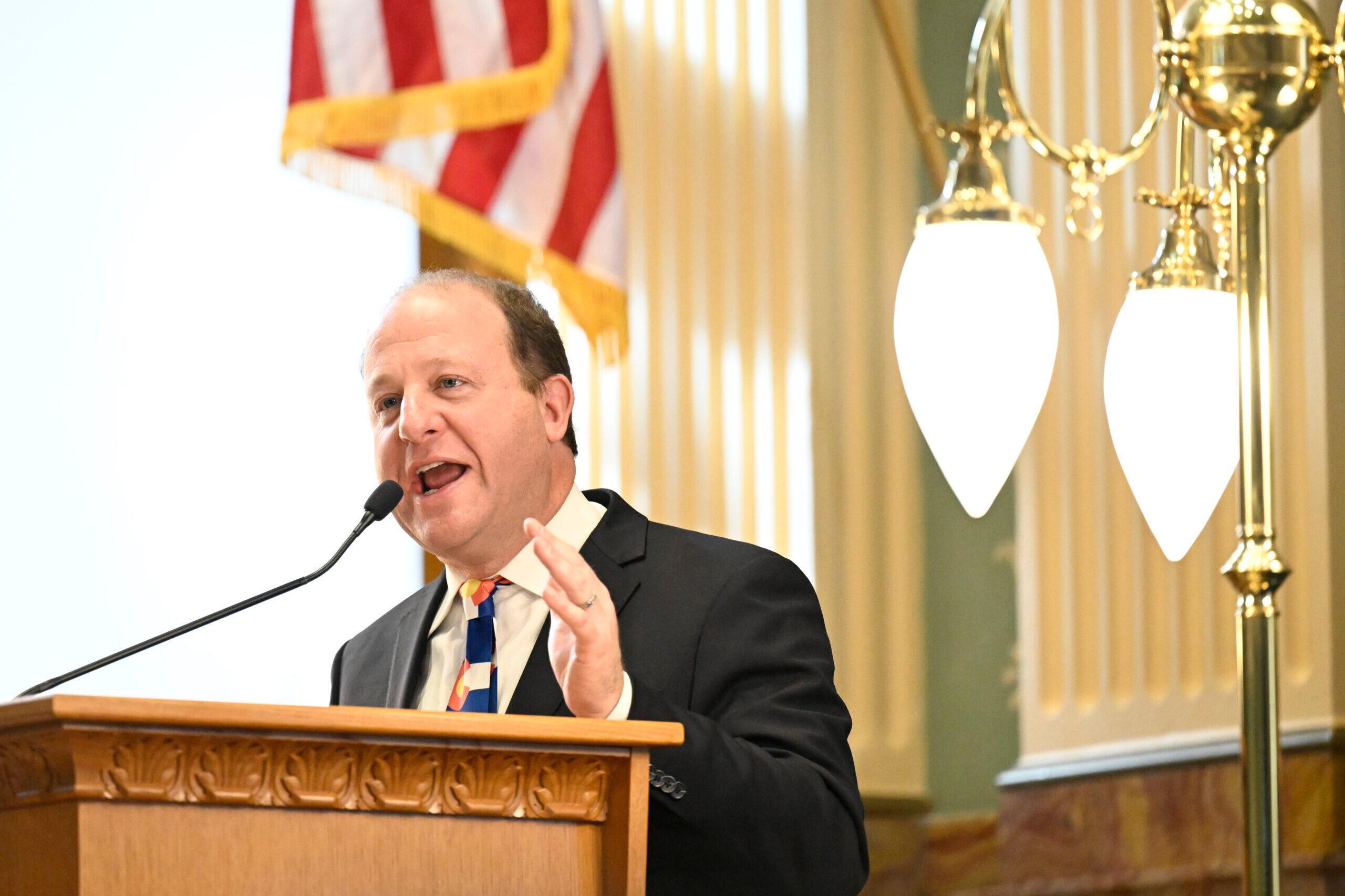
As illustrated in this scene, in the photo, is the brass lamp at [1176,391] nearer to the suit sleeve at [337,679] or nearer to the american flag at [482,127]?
the suit sleeve at [337,679]

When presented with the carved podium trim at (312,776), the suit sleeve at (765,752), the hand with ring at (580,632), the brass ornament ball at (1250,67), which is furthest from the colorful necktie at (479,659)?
the brass ornament ball at (1250,67)

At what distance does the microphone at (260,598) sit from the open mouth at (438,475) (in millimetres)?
301

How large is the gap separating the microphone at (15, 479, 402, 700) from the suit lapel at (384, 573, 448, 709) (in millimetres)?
424

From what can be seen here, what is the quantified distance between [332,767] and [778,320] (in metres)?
3.17

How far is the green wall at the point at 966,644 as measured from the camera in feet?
15.8

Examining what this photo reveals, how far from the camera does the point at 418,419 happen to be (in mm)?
2502

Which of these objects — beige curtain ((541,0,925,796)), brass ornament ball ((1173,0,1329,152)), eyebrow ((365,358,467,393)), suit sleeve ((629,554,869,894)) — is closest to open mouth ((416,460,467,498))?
eyebrow ((365,358,467,393))

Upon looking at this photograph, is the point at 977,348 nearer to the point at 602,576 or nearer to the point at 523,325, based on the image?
the point at 602,576

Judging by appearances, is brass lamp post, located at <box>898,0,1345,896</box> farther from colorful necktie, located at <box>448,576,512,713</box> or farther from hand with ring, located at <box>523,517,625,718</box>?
colorful necktie, located at <box>448,576,512,713</box>

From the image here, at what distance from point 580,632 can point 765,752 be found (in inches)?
15.3

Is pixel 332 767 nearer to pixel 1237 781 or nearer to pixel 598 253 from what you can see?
pixel 598 253

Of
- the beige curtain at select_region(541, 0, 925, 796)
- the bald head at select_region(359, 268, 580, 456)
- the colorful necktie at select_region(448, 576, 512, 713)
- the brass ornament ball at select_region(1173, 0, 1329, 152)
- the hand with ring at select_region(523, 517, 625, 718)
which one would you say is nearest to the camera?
the hand with ring at select_region(523, 517, 625, 718)

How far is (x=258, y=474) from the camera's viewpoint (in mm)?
Answer: 4117

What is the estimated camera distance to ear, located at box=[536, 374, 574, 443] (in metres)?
2.69
